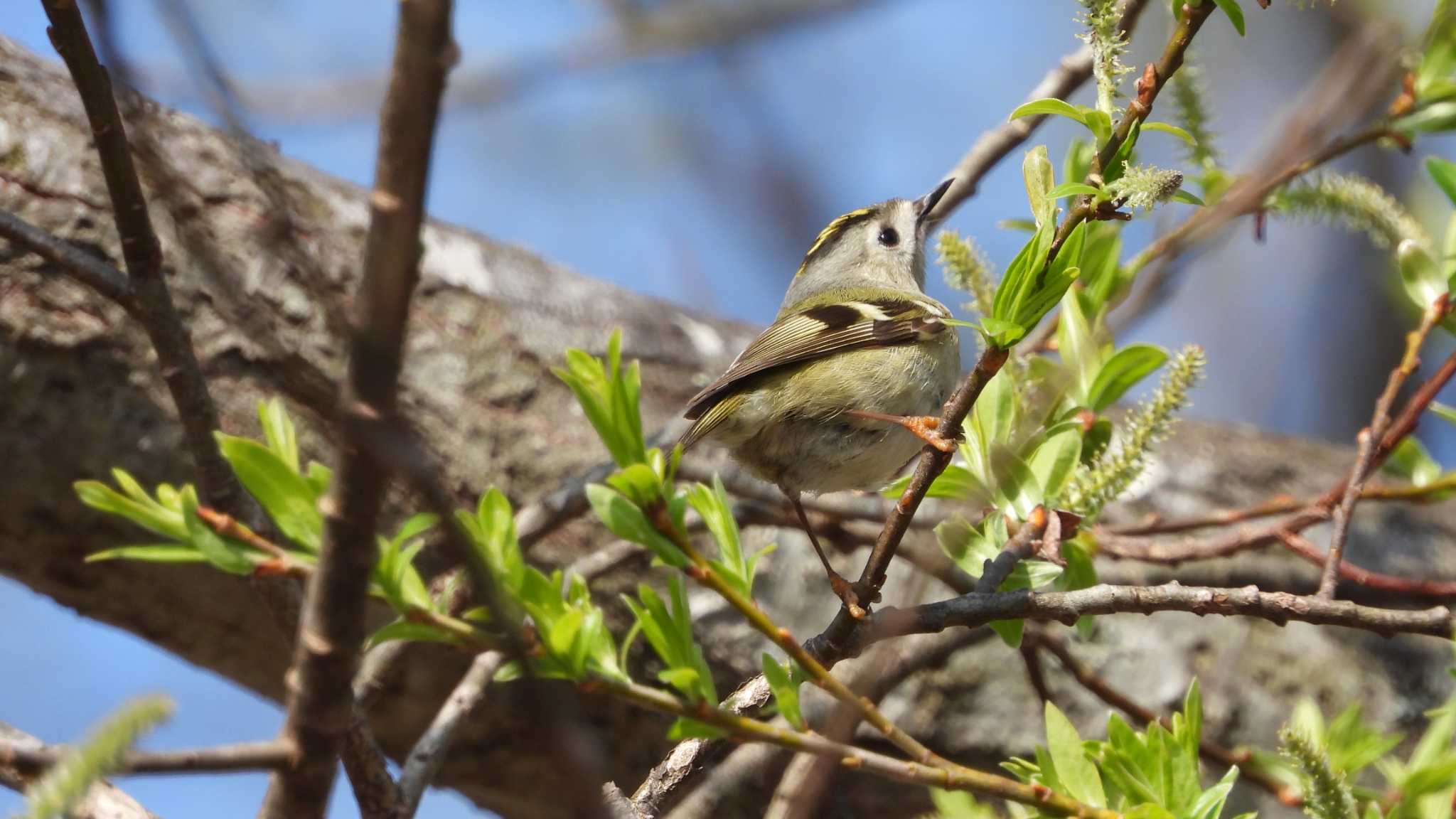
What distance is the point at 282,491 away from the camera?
111 cm

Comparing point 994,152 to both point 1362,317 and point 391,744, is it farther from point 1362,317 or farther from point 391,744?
point 1362,317

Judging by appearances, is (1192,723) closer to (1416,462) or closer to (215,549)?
(1416,462)

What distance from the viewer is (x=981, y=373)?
3.83 ft

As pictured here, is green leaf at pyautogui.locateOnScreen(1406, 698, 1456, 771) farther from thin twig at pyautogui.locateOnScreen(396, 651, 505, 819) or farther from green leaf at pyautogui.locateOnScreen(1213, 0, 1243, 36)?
thin twig at pyautogui.locateOnScreen(396, 651, 505, 819)

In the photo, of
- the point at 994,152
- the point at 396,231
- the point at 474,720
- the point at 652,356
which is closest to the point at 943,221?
the point at 994,152

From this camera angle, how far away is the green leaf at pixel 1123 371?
5.27 ft

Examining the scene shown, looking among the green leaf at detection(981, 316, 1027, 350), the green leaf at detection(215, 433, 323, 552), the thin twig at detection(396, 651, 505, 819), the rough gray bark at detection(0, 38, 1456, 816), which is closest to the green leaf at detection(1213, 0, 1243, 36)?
the green leaf at detection(981, 316, 1027, 350)

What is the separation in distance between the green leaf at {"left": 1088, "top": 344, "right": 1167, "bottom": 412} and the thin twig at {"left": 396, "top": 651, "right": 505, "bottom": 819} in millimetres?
840

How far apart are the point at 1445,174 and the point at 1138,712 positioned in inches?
36.8

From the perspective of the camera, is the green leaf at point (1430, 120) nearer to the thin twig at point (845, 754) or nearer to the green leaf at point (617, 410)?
the thin twig at point (845, 754)

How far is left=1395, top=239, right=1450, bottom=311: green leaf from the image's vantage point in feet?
5.50

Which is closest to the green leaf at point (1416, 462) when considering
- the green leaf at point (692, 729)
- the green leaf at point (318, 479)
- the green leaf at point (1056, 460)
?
the green leaf at point (1056, 460)

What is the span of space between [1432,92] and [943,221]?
1.20m

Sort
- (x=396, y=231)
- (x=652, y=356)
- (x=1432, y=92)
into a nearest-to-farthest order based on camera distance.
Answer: (x=396, y=231)
(x=1432, y=92)
(x=652, y=356)
